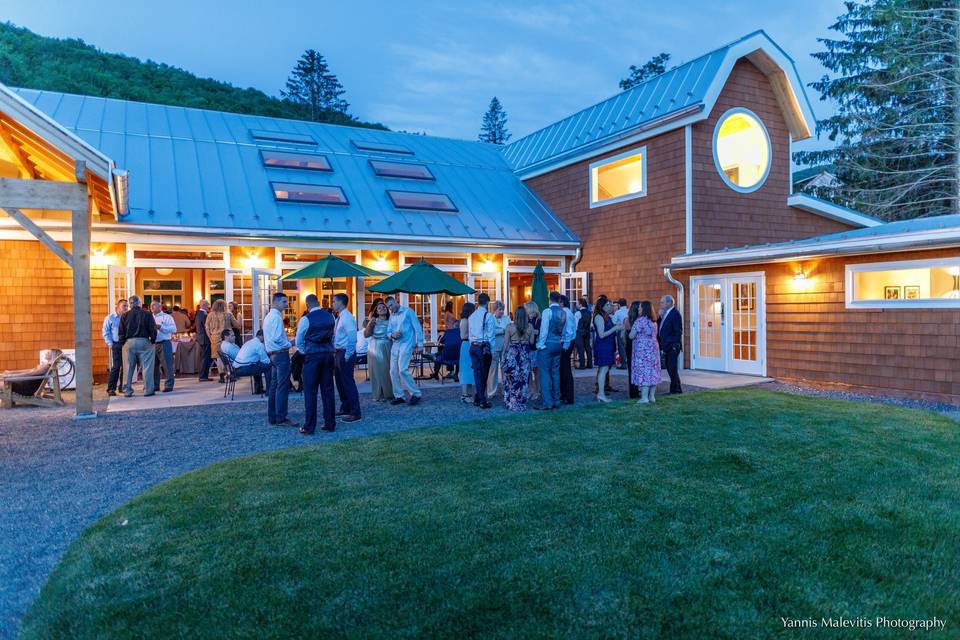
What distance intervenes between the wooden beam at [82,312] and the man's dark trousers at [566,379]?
6.26m

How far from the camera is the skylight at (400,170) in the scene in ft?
51.9

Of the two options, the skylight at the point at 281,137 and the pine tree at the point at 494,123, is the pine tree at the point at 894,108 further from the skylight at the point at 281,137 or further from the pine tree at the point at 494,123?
the pine tree at the point at 494,123

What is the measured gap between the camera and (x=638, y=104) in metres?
14.3

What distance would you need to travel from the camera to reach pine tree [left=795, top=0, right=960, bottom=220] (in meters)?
20.5

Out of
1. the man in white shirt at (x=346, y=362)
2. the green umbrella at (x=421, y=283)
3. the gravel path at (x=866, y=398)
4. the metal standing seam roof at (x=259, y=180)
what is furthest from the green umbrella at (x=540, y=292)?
the man in white shirt at (x=346, y=362)

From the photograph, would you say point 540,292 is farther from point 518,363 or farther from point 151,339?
point 151,339

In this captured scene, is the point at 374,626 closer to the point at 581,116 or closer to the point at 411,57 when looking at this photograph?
the point at 581,116

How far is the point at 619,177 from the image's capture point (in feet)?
55.3

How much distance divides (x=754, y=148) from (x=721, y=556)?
1292 centimetres

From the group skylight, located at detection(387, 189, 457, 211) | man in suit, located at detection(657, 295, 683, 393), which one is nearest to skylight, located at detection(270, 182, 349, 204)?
skylight, located at detection(387, 189, 457, 211)

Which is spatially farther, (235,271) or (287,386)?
(235,271)

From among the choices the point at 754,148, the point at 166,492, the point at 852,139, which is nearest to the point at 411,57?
the point at 852,139

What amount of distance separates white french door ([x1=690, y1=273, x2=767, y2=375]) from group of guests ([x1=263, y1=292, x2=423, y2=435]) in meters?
6.29

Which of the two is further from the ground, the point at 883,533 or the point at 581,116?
the point at 581,116
